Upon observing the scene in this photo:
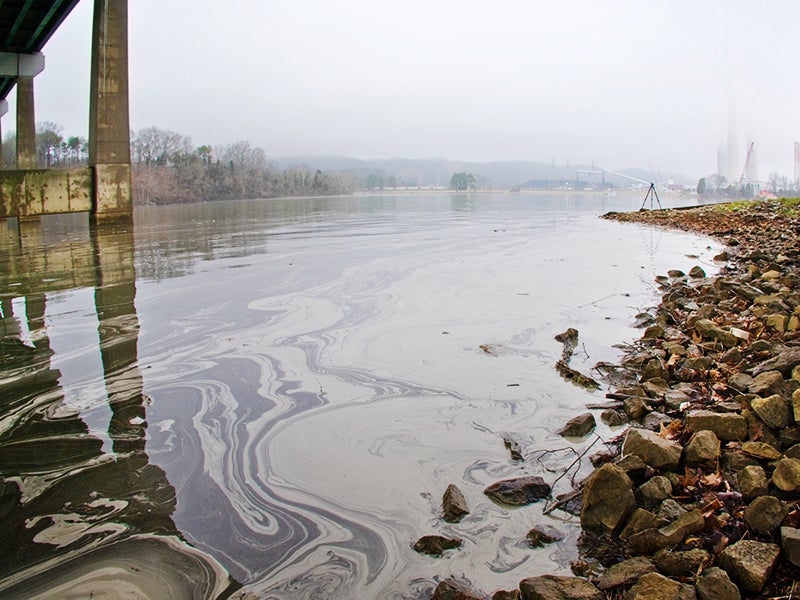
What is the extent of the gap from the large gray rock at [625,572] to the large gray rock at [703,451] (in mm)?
680

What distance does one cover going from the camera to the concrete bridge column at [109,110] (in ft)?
54.3

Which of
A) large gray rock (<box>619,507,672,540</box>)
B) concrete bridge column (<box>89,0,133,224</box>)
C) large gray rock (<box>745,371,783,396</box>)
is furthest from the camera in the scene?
concrete bridge column (<box>89,0,133,224</box>)

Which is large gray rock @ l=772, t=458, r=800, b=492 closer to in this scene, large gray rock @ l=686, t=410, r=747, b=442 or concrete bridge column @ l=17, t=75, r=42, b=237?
large gray rock @ l=686, t=410, r=747, b=442

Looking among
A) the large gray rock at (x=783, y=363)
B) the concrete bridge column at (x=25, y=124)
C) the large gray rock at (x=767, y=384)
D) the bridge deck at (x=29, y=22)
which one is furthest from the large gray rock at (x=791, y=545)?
the concrete bridge column at (x=25, y=124)

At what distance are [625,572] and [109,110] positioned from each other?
18.6 m

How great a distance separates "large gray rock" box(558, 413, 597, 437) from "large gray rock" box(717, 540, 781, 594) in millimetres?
1224

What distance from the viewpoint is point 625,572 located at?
1.91 metres

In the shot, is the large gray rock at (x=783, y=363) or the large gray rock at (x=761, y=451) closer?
the large gray rock at (x=761, y=451)

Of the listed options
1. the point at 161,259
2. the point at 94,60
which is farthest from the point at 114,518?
the point at 94,60

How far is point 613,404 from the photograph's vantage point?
349 cm

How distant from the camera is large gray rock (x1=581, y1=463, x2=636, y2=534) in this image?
2205mm

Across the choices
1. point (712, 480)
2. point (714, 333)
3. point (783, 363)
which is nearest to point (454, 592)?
point (712, 480)

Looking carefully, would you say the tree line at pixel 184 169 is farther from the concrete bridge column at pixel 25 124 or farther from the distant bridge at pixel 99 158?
the distant bridge at pixel 99 158

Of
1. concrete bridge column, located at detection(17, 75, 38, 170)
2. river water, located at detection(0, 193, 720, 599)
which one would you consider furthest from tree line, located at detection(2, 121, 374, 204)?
river water, located at detection(0, 193, 720, 599)
